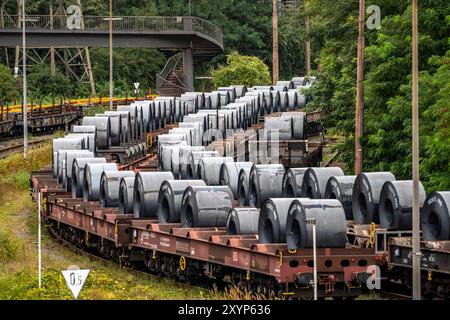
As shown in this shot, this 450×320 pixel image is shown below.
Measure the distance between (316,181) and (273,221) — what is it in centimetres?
582

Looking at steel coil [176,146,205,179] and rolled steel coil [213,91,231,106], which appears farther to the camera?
rolled steel coil [213,91,231,106]

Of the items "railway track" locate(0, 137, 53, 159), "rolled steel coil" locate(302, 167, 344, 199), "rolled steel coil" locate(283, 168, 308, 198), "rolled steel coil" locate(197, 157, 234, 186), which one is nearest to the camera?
"rolled steel coil" locate(302, 167, 344, 199)

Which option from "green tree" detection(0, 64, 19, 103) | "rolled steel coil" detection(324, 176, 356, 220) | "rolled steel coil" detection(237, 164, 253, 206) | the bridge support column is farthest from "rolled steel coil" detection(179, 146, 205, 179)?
"green tree" detection(0, 64, 19, 103)

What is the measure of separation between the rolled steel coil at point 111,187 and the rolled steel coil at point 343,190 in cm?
761

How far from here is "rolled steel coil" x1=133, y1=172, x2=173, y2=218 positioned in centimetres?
3525

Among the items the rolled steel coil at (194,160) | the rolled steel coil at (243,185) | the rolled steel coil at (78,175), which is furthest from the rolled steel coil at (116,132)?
the rolled steel coil at (243,185)

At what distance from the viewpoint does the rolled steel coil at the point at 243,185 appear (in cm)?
3675

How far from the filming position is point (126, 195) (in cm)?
3644

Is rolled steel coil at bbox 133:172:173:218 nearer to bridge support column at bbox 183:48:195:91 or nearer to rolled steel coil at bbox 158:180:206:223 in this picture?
rolled steel coil at bbox 158:180:206:223

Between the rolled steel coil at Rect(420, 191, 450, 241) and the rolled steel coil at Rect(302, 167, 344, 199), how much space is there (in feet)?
15.7

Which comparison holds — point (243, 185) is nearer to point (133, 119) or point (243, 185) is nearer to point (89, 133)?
point (89, 133)

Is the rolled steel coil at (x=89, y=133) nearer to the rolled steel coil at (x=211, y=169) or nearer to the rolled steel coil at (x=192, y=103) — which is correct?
the rolled steel coil at (x=211, y=169)

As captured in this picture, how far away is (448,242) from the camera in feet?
90.3

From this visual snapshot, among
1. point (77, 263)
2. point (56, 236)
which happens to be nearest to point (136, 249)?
point (77, 263)
